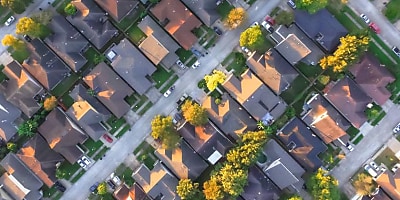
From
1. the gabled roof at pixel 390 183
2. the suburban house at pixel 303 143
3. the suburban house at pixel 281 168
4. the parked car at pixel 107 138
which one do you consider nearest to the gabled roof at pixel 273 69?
the suburban house at pixel 303 143

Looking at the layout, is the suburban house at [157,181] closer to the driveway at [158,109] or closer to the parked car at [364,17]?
the driveway at [158,109]

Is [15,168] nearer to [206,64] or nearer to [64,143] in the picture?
[64,143]

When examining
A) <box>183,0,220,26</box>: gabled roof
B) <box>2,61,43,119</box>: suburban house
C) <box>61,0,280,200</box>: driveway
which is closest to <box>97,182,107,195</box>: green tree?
<box>61,0,280,200</box>: driveway

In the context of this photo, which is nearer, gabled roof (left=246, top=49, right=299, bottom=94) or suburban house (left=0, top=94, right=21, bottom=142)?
gabled roof (left=246, top=49, right=299, bottom=94)

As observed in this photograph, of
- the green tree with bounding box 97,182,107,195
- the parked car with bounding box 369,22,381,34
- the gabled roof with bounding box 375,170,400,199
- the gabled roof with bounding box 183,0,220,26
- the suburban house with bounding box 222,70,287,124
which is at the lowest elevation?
the gabled roof with bounding box 375,170,400,199

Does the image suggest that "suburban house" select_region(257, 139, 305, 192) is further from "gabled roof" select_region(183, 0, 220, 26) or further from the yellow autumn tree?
"gabled roof" select_region(183, 0, 220, 26)

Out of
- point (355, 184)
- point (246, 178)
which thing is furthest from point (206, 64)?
point (355, 184)
